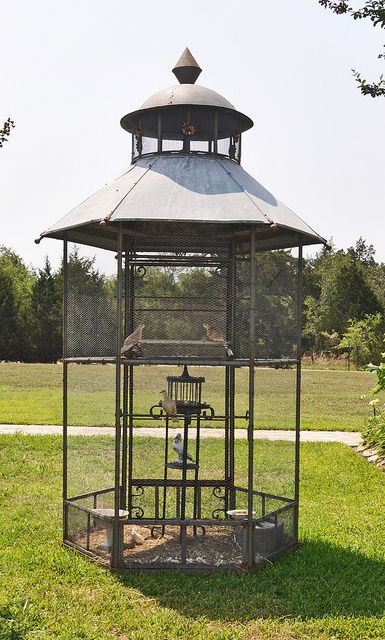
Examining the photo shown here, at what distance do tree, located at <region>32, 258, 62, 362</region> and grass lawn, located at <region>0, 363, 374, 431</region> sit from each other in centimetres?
83

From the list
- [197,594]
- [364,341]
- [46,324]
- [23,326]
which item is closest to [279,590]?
[197,594]

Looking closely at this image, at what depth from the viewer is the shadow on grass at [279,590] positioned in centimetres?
446

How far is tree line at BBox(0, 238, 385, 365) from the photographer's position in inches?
219

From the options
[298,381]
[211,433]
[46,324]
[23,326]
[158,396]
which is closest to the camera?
[298,381]

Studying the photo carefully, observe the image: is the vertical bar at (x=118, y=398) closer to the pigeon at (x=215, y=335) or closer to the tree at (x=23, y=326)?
the pigeon at (x=215, y=335)

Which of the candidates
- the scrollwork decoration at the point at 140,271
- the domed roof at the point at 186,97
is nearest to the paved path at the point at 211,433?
the scrollwork decoration at the point at 140,271

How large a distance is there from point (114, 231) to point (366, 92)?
408 cm

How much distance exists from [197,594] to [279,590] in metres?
0.57

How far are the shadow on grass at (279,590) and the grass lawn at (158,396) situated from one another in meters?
1.39

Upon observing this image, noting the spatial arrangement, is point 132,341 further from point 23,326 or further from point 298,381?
point 23,326

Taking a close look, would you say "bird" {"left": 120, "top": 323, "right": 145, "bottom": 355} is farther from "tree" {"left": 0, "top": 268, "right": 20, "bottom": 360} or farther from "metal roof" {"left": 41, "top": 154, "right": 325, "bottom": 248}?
"tree" {"left": 0, "top": 268, "right": 20, "bottom": 360}

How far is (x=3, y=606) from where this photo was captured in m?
4.33

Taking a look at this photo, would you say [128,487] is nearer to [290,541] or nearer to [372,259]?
[290,541]

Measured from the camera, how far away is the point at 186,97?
559 cm
